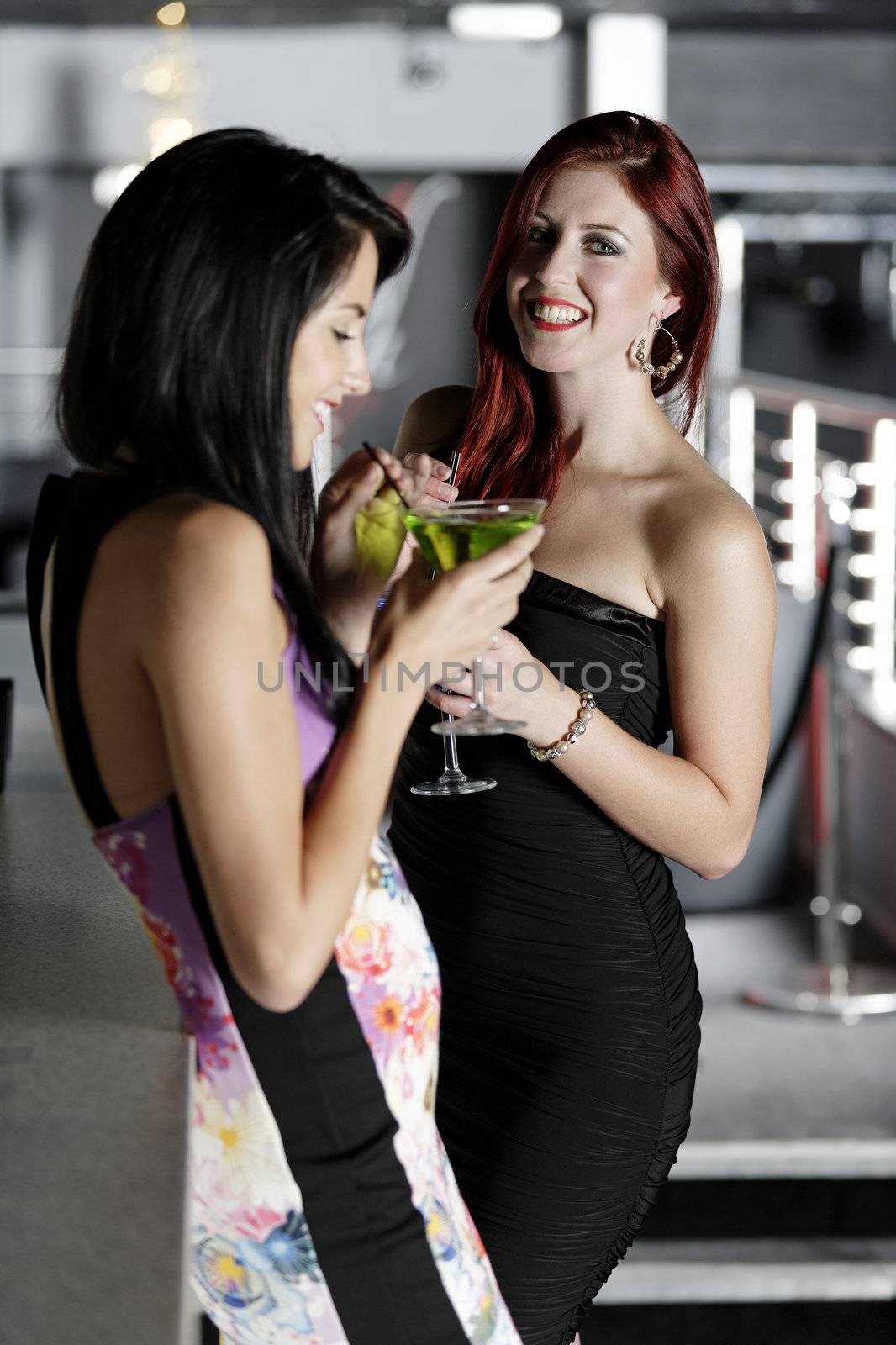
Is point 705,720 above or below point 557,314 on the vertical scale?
below

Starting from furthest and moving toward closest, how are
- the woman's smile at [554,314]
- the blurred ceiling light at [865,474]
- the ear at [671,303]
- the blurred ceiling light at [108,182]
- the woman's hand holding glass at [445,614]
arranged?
the blurred ceiling light at [108,182], the blurred ceiling light at [865,474], the ear at [671,303], the woman's smile at [554,314], the woman's hand holding glass at [445,614]

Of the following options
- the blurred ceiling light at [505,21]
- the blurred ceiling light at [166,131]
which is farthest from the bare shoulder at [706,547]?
the blurred ceiling light at [505,21]

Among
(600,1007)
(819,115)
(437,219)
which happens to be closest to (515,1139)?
(600,1007)

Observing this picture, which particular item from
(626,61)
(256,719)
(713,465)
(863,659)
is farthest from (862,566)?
(256,719)

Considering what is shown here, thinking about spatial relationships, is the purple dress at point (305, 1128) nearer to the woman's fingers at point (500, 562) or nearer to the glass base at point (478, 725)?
the woman's fingers at point (500, 562)

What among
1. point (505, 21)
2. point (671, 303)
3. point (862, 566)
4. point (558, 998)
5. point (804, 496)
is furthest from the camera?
point (505, 21)

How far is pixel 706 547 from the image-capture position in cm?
172

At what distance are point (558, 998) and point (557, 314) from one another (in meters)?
0.82

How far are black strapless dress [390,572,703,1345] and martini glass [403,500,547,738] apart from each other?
0.36 meters

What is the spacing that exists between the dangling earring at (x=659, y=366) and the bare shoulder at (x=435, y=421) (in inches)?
10.7

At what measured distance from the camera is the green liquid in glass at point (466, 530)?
1.35 meters

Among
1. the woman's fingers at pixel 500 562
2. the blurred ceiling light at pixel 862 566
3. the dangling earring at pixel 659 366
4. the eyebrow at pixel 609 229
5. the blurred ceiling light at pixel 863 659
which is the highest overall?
the eyebrow at pixel 609 229

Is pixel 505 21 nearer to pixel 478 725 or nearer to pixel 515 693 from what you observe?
pixel 515 693

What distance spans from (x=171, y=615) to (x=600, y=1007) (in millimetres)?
921
